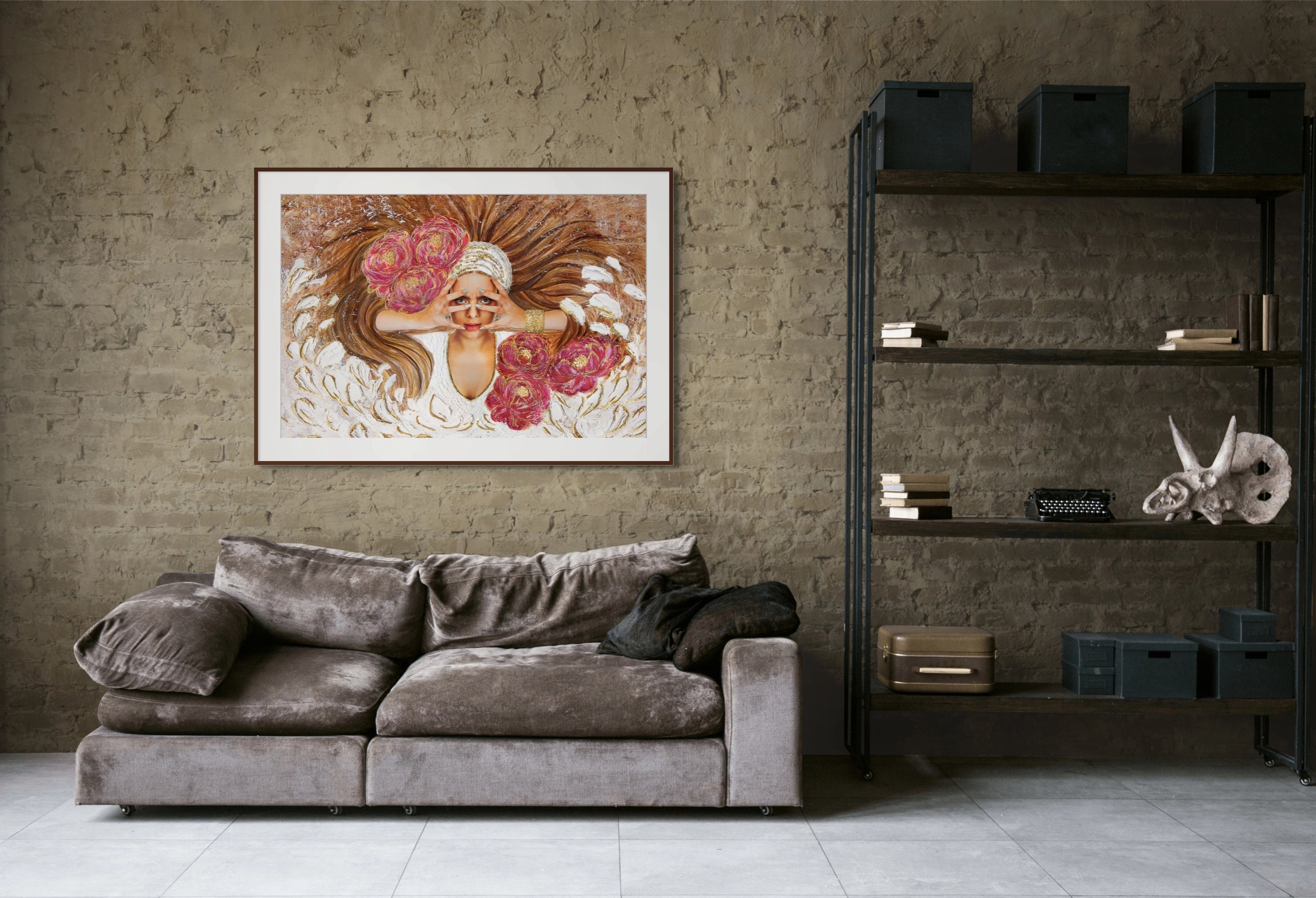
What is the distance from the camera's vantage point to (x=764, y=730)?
10.9 feet

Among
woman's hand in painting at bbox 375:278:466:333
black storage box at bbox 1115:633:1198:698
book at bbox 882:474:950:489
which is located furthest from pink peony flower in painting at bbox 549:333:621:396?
black storage box at bbox 1115:633:1198:698

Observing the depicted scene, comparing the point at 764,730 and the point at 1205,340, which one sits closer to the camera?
the point at 764,730

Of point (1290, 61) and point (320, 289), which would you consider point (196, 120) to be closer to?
point (320, 289)

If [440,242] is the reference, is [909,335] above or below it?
below

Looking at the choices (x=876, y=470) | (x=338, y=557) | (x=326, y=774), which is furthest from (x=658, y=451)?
(x=326, y=774)

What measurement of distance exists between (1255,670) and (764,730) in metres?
1.87

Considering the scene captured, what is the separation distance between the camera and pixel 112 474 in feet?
14.0

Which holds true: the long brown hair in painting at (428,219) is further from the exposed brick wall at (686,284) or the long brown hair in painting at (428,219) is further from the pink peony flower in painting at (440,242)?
the exposed brick wall at (686,284)

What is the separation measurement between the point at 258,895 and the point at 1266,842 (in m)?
2.93

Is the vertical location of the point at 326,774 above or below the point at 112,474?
below

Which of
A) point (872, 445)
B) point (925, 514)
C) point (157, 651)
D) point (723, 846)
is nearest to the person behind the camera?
point (723, 846)

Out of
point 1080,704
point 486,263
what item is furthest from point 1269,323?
point 486,263

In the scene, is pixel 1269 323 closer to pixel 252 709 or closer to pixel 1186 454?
pixel 1186 454

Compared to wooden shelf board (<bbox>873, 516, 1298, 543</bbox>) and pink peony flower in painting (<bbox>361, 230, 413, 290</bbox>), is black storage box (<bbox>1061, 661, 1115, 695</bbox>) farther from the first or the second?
pink peony flower in painting (<bbox>361, 230, 413, 290</bbox>)
